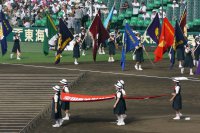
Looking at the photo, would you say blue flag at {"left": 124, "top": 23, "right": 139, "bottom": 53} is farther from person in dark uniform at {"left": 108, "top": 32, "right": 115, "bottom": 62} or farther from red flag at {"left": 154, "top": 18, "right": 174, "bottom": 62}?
person in dark uniform at {"left": 108, "top": 32, "right": 115, "bottom": 62}

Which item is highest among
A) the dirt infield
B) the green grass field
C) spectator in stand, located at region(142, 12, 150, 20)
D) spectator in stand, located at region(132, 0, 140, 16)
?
spectator in stand, located at region(132, 0, 140, 16)

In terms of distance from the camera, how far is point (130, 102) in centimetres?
4056

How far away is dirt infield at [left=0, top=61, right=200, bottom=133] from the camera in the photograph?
3344 cm

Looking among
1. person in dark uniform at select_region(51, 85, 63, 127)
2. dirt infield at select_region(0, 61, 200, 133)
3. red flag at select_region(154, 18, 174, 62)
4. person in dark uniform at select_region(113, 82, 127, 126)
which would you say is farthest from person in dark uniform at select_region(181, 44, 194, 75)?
person in dark uniform at select_region(51, 85, 63, 127)

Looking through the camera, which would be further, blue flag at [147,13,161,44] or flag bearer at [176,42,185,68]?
blue flag at [147,13,161,44]

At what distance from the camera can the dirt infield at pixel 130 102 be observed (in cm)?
3344

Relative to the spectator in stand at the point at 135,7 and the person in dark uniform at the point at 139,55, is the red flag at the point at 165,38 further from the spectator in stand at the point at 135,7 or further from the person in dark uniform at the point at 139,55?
the spectator in stand at the point at 135,7

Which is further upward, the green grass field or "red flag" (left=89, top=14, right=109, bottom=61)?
"red flag" (left=89, top=14, right=109, bottom=61)

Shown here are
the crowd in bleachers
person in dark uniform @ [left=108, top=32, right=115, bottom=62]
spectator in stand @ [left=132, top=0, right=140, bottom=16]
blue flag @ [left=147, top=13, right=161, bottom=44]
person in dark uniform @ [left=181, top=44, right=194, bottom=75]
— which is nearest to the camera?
person in dark uniform @ [left=181, top=44, right=194, bottom=75]

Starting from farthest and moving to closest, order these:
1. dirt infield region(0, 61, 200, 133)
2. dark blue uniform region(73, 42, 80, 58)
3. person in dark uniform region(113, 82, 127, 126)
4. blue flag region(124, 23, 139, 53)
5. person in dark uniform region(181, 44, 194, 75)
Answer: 1. dark blue uniform region(73, 42, 80, 58)
2. blue flag region(124, 23, 139, 53)
3. person in dark uniform region(181, 44, 194, 75)
4. person in dark uniform region(113, 82, 127, 126)
5. dirt infield region(0, 61, 200, 133)

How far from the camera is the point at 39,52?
65.2 metres

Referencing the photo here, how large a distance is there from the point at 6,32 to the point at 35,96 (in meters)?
17.1

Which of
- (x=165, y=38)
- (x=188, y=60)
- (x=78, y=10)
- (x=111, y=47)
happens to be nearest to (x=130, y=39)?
(x=165, y=38)

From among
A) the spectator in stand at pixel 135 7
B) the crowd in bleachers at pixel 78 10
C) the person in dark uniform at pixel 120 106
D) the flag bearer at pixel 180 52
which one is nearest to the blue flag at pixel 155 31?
the flag bearer at pixel 180 52
